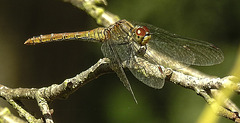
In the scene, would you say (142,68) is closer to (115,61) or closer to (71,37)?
(115,61)

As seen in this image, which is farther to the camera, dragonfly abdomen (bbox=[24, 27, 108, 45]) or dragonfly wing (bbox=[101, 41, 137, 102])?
dragonfly abdomen (bbox=[24, 27, 108, 45])

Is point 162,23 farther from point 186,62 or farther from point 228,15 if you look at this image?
point 186,62

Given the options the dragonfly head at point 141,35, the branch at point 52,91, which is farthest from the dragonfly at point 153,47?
the branch at point 52,91

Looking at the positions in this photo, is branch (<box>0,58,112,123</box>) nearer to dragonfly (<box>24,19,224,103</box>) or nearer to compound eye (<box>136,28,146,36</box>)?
dragonfly (<box>24,19,224,103</box>)

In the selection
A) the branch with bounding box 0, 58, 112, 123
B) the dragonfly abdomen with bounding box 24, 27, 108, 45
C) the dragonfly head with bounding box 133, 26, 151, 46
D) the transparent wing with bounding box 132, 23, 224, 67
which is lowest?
the branch with bounding box 0, 58, 112, 123

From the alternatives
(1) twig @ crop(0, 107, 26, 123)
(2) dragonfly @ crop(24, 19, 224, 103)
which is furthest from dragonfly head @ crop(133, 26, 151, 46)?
(1) twig @ crop(0, 107, 26, 123)

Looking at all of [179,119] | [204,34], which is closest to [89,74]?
[179,119]

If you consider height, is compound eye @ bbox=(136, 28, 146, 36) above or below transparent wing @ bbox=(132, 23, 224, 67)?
above
